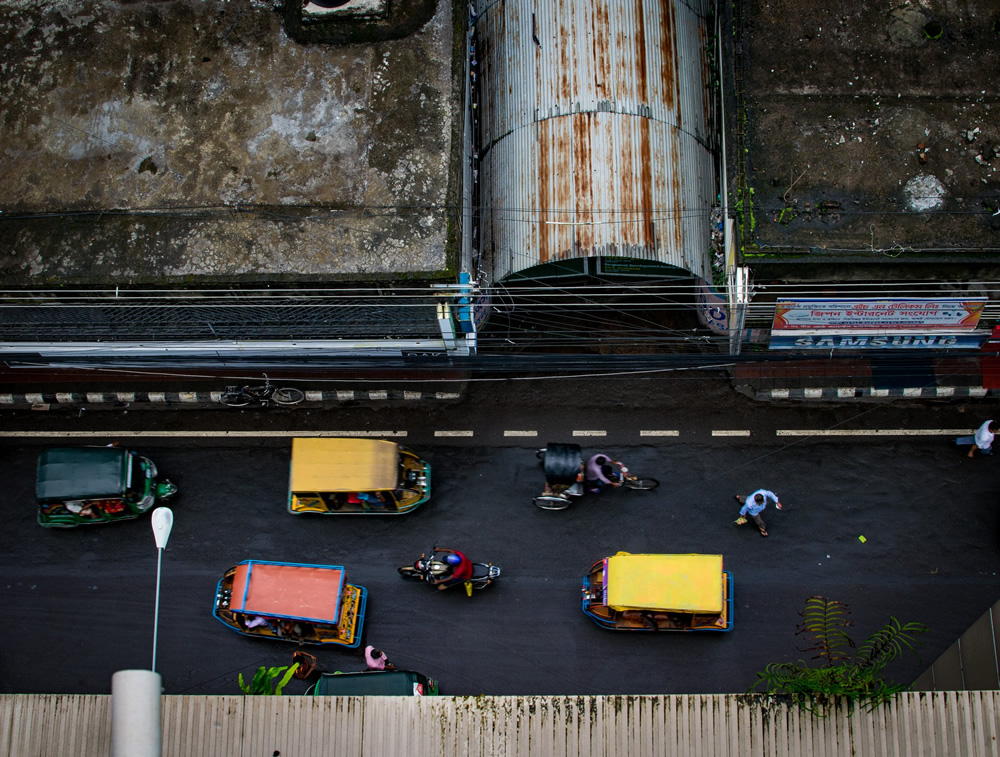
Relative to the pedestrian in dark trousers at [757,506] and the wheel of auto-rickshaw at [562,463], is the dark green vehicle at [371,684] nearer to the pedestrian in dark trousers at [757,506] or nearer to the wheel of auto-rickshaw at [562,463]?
the wheel of auto-rickshaw at [562,463]

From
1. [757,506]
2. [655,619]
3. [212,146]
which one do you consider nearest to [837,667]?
[655,619]

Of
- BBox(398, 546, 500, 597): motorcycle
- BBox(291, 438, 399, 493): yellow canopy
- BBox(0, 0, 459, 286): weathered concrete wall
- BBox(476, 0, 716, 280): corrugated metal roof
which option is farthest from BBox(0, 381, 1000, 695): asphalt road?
BBox(0, 0, 459, 286): weathered concrete wall

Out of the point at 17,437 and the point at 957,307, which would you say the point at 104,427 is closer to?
the point at 17,437

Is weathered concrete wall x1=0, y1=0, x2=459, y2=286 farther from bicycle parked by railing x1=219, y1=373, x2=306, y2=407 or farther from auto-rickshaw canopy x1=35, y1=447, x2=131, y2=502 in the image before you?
bicycle parked by railing x1=219, y1=373, x2=306, y2=407

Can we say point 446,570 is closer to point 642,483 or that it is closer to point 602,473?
point 602,473

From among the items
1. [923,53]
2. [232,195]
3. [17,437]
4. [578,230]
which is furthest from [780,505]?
[17,437]
